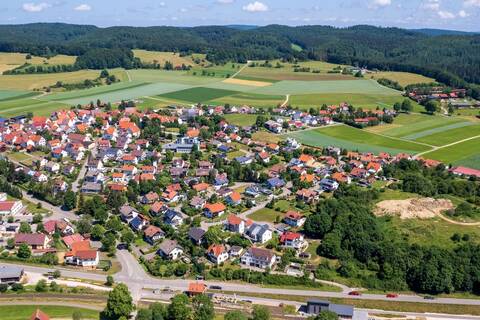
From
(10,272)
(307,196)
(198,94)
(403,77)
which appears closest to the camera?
(10,272)

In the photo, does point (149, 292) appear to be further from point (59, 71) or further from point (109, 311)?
point (59, 71)

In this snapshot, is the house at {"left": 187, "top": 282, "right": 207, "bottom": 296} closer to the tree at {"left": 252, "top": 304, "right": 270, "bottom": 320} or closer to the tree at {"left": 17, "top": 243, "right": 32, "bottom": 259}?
the tree at {"left": 252, "top": 304, "right": 270, "bottom": 320}

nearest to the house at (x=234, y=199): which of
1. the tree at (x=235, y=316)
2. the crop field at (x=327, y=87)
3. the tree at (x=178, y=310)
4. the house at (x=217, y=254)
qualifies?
the house at (x=217, y=254)

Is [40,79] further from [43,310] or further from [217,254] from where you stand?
[43,310]

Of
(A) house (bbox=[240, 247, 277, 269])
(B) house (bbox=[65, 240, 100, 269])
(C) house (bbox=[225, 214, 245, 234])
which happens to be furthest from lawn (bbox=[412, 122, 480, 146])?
(B) house (bbox=[65, 240, 100, 269])

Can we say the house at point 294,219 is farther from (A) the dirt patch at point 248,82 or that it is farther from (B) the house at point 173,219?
(A) the dirt patch at point 248,82

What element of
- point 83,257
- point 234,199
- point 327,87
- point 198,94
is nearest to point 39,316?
point 83,257
